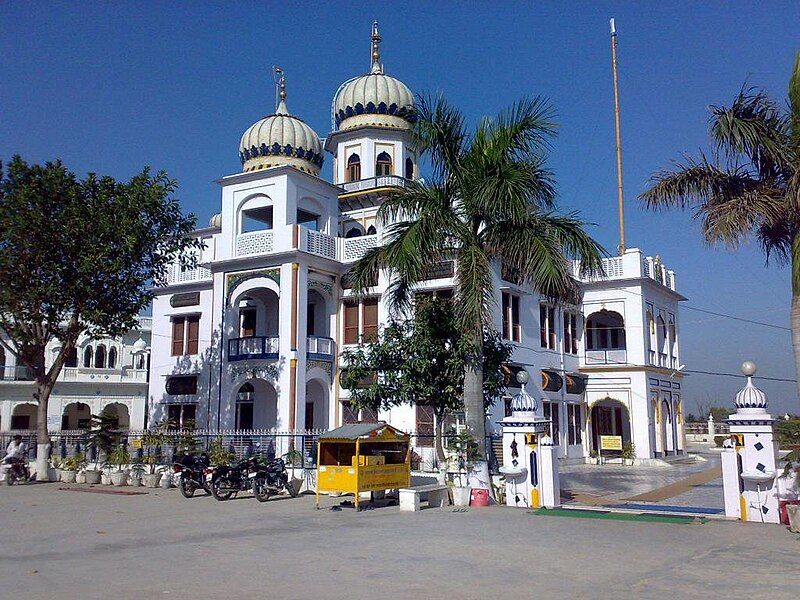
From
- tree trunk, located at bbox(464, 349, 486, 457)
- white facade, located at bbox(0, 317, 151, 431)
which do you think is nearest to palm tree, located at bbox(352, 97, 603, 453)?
tree trunk, located at bbox(464, 349, 486, 457)

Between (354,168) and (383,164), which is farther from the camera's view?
(354,168)

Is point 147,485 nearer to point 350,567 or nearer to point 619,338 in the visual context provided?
point 350,567

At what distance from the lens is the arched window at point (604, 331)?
34125 mm

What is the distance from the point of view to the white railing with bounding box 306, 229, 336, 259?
27312 millimetres

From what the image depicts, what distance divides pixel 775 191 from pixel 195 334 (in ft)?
75.3

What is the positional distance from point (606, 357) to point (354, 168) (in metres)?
13.2

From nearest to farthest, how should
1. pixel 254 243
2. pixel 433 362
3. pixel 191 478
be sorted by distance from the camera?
pixel 191 478
pixel 433 362
pixel 254 243

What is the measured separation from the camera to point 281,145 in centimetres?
3098

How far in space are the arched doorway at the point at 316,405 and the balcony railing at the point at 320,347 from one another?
4.42 ft

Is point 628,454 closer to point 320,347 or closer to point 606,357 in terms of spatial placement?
point 606,357

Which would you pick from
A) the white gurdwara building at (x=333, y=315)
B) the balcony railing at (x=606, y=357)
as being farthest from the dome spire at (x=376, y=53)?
the balcony railing at (x=606, y=357)

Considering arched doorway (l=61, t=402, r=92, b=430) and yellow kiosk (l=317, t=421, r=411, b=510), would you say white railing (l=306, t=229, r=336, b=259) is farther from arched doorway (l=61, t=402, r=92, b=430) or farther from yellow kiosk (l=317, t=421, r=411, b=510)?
arched doorway (l=61, t=402, r=92, b=430)

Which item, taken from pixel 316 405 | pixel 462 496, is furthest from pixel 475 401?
pixel 316 405

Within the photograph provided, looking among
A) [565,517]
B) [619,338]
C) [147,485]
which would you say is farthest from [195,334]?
[565,517]
